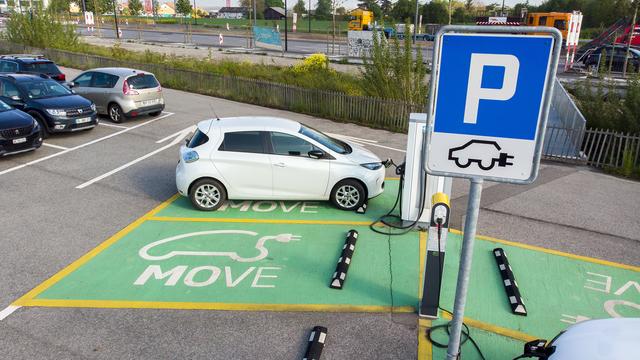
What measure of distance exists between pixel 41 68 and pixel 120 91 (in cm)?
573

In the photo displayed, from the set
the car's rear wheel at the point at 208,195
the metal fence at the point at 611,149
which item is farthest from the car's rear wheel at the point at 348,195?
the metal fence at the point at 611,149

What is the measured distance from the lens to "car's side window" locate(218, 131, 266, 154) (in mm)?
8438

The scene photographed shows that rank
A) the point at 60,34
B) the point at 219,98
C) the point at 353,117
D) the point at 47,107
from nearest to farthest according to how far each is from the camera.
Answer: the point at 47,107, the point at 353,117, the point at 219,98, the point at 60,34

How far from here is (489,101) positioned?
2.85 meters

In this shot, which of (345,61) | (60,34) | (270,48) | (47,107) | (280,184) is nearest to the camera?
(280,184)

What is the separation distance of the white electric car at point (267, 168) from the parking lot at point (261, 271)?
0.38 m

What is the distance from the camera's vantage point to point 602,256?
7.35 meters

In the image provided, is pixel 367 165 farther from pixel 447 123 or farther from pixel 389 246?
pixel 447 123

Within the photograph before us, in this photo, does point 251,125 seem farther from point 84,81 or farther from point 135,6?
point 135,6

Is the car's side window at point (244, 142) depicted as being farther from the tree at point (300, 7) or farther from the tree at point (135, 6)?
the tree at point (300, 7)

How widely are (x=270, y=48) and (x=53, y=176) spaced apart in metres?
31.9

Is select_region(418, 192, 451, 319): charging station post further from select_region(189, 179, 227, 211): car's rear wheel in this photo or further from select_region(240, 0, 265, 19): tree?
select_region(240, 0, 265, 19): tree

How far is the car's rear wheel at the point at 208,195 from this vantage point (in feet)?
28.0

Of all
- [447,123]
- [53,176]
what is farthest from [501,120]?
[53,176]
